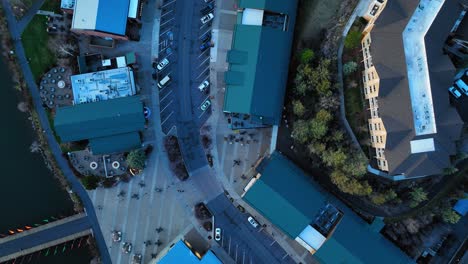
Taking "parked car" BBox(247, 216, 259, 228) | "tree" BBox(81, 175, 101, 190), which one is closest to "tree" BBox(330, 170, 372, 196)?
"parked car" BBox(247, 216, 259, 228)

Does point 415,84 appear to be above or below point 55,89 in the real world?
above

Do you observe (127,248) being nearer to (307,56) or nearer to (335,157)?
(335,157)

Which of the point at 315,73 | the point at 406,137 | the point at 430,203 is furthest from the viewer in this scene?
the point at 430,203

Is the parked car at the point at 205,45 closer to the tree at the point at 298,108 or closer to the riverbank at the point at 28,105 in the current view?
the tree at the point at 298,108

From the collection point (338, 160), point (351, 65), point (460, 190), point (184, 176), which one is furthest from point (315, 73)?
point (460, 190)

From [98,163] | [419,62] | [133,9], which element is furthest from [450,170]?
[98,163]

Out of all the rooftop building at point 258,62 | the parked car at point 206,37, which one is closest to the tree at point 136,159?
the rooftop building at point 258,62

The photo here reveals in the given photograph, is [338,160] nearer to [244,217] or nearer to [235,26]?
[244,217]
